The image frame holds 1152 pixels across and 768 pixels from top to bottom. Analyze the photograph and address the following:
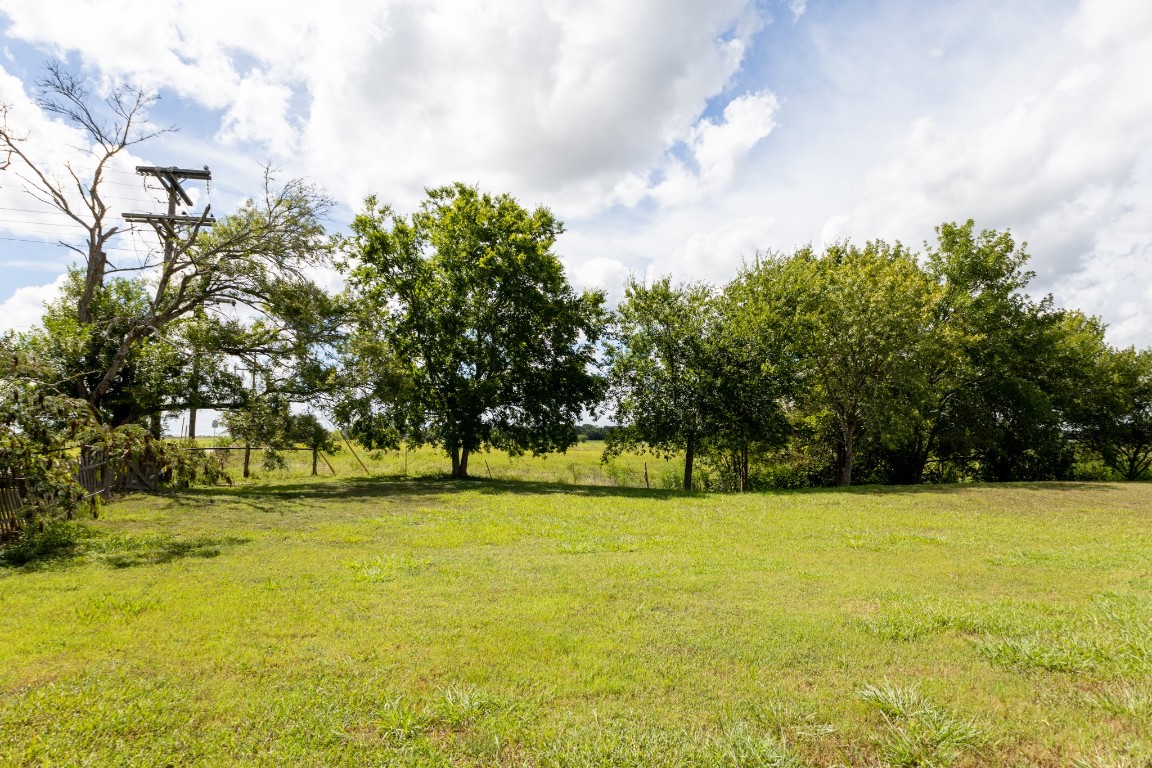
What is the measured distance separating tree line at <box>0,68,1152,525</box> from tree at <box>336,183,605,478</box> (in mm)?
107

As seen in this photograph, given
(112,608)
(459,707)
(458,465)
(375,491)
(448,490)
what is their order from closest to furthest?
(459,707), (112,608), (375,491), (448,490), (458,465)

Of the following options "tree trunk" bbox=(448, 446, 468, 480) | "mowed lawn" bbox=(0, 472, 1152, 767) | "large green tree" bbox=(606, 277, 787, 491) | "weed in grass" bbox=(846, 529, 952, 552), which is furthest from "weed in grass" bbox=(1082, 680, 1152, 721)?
"tree trunk" bbox=(448, 446, 468, 480)

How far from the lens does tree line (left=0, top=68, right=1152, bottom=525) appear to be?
846 inches

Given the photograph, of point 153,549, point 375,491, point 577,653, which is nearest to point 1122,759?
point 577,653

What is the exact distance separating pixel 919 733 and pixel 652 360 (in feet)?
76.2

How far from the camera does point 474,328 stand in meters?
26.8

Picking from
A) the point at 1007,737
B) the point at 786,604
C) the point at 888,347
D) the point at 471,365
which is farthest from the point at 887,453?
the point at 1007,737

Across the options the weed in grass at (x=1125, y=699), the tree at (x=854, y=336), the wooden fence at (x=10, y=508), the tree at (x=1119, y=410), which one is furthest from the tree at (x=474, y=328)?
the tree at (x=1119, y=410)

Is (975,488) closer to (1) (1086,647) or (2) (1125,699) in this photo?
(1) (1086,647)

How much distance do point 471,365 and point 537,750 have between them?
960 inches

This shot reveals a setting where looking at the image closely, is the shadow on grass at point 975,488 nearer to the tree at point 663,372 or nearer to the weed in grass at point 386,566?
the tree at point 663,372

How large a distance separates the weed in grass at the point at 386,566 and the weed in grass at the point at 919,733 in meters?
6.89

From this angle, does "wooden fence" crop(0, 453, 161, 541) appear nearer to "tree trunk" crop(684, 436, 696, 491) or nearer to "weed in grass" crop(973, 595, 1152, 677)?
"weed in grass" crop(973, 595, 1152, 677)

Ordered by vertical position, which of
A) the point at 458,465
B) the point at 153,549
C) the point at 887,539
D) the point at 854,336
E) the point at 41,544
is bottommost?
the point at 887,539
